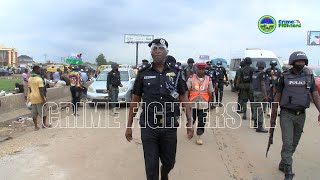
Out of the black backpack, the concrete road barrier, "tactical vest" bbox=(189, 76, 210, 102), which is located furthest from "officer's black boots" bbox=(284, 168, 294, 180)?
the concrete road barrier

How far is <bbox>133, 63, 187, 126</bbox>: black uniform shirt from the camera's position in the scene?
4.32 meters

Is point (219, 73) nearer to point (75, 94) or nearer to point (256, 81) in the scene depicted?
point (256, 81)

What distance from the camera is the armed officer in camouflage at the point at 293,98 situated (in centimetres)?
538

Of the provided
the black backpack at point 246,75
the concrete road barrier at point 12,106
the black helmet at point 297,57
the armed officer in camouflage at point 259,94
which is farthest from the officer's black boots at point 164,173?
the concrete road barrier at point 12,106

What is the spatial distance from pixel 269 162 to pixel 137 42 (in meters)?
72.4

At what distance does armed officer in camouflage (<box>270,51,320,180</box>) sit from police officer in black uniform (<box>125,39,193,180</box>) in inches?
75.2

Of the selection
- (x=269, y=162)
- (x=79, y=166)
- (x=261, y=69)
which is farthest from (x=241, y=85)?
(x=79, y=166)

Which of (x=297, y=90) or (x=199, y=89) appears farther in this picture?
(x=199, y=89)

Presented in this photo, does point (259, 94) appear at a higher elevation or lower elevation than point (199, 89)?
lower

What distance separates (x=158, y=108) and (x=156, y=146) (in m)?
0.45

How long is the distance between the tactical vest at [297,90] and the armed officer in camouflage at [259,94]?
12.0 feet

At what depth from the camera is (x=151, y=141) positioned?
435cm

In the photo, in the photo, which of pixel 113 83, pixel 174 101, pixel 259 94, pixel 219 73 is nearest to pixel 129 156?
pixel 174 101

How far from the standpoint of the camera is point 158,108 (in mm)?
4332
